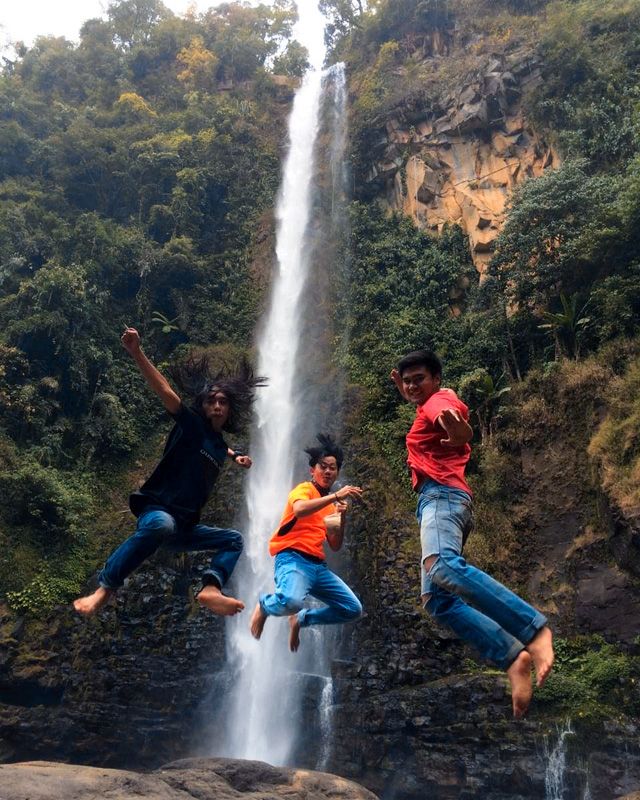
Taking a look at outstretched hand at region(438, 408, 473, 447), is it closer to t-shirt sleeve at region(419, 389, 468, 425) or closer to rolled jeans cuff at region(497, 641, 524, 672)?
t-shirt sleeve at region(419, 389, 468, 425)

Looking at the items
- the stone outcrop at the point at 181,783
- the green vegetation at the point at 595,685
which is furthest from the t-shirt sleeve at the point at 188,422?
the green vegetation at the point at 595,685

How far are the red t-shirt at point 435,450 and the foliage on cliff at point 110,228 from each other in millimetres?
10528

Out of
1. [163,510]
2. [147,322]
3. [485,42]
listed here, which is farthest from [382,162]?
[163,510]

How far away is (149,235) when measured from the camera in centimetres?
2116

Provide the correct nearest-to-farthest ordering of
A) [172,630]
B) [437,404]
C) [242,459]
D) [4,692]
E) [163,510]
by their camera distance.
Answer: [437,404], [163,510], [242,459], [4,692], [172,630]

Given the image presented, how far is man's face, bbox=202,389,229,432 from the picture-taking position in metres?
4.46

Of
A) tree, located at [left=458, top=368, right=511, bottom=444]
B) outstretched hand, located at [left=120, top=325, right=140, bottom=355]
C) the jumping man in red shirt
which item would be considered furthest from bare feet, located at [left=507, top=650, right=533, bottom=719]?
tree, located at [left=458, top=368, right=511, bottom=444]

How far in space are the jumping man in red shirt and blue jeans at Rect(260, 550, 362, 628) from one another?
106 centimetres

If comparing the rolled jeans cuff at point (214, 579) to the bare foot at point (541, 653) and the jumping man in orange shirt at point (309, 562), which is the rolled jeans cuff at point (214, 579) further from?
the bare foot at point (541, 653)

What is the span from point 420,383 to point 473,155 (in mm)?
17562

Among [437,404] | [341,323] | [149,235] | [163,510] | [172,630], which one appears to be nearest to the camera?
[437,404]

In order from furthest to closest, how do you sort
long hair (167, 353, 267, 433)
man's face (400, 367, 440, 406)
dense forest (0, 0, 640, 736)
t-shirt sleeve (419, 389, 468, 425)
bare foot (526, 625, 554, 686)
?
dense forest (0, 0, 640, 736) → long hair (167, 353, 267, 433) → man's face (400, 367, 440, 406) → t-shirt sleeve (419, 389, 468, 425) → bare foot (526, 625, 554, 686)

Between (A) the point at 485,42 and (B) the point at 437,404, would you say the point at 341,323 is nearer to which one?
(A) the point at 485,42

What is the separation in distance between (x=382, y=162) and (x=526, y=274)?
901 cm
